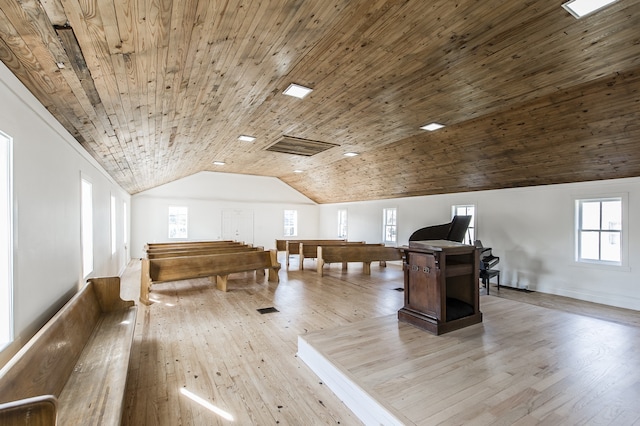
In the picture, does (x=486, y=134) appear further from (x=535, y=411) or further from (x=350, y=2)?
(x=535, y=411)

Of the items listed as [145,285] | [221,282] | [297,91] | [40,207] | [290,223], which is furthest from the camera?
[290,223]

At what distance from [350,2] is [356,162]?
5578 millimetres

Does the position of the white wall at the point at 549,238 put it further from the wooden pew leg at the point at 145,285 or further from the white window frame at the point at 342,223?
the wooden pew leg at the point at 145,285

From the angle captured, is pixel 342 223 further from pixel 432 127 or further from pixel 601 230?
pixel 601 230

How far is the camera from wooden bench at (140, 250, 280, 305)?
4566mm

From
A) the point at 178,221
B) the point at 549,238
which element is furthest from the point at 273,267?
the point at 178,221

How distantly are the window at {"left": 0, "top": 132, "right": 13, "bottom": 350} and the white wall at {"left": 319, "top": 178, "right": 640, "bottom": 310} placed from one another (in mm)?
6925

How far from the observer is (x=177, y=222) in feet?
33.8

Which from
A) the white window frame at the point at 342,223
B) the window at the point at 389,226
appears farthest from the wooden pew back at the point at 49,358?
the white window frame at the point at 342,223

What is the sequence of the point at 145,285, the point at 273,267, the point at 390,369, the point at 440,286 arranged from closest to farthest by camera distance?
1. the point at 390,369
2. the point at 440,286
3. the point at 145,285
4. the point at 273,267

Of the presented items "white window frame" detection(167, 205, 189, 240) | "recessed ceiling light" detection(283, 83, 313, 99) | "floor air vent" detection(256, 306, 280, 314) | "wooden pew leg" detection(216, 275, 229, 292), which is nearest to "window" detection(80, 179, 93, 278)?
"wooden pew leg" detection(216, 275, 229, 292)

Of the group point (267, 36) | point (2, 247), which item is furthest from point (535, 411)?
point (2, 247)

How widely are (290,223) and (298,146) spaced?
21.1ft

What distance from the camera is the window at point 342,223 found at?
11.2 metres
